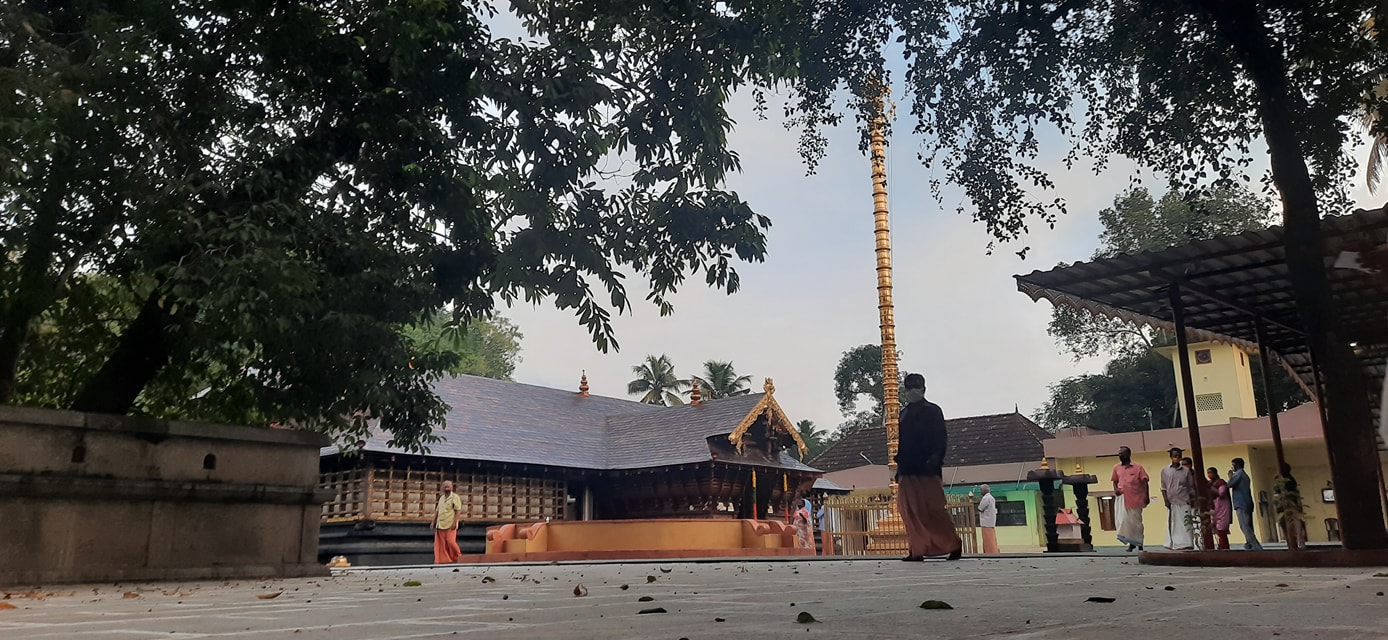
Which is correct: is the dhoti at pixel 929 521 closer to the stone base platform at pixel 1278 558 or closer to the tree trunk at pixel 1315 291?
the stone base platform at pixel 1278 558

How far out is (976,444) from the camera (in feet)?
122

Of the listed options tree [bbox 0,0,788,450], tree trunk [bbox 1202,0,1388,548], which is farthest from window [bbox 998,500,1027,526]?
tree [bbox 0,0,788,450]

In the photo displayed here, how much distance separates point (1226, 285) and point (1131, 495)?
16.5ft

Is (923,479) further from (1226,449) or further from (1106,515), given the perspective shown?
(1106,515)

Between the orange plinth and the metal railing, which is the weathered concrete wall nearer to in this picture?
the orange plinth

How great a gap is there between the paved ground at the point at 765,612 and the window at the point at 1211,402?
96.3ft

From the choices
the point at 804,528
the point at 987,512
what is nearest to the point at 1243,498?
the point at 987,512

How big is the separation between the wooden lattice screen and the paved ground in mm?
17164

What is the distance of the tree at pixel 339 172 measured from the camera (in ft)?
23.7

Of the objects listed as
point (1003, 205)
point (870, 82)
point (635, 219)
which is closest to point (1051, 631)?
point (635, 219)

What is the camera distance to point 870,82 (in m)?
9.38

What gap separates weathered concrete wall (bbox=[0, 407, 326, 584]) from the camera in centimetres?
684

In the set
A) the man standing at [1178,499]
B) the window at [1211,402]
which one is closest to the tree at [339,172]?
the man standing at [1178,499]

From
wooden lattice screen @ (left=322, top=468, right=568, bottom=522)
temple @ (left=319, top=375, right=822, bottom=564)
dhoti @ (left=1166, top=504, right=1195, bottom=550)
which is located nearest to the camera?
Answer: dhoti @ (left=1166, top=504, right=1195, bottom=550)
